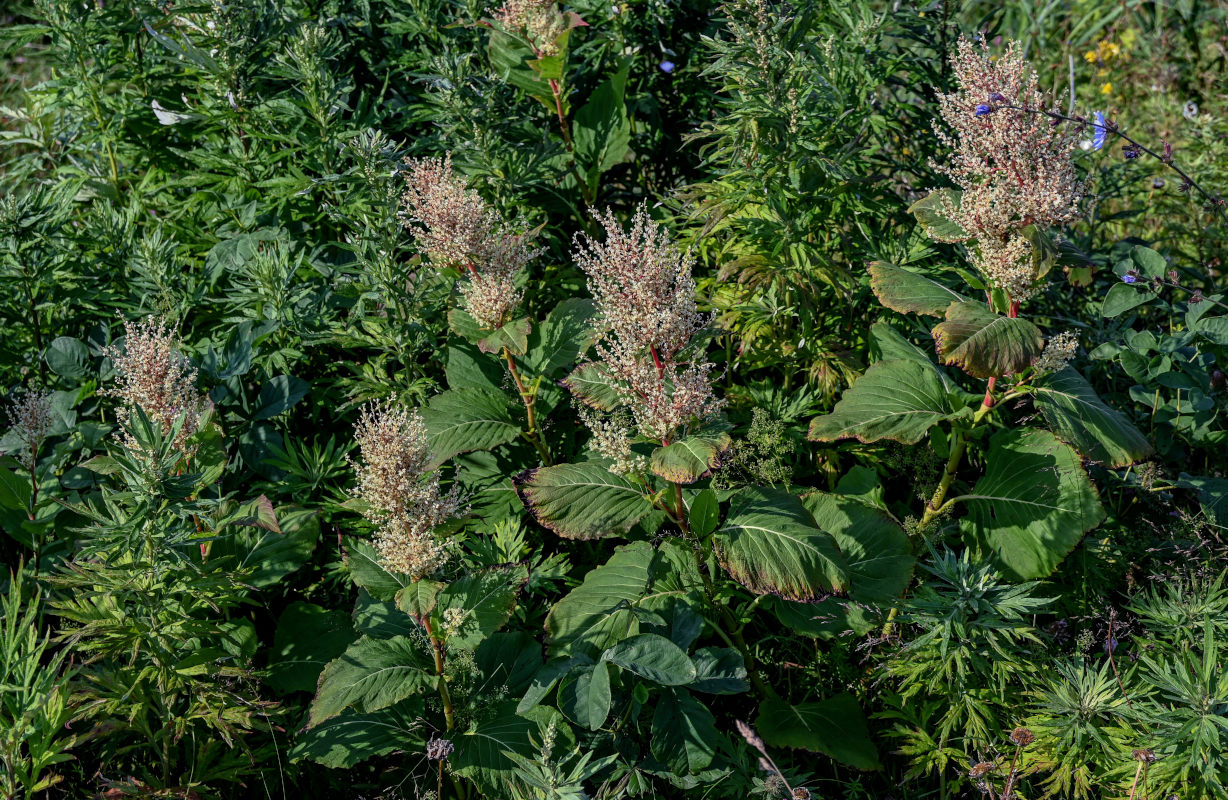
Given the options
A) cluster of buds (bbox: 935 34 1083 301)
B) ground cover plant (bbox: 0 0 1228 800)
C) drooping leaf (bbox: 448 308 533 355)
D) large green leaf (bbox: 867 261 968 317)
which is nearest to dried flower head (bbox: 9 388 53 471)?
ground cover plant (bbox: 0 0 1228 800)

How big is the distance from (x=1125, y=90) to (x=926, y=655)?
200 inches

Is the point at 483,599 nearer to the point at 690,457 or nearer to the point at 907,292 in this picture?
the point at 690,457

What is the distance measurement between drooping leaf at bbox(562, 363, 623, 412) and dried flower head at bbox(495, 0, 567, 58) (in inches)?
54.7

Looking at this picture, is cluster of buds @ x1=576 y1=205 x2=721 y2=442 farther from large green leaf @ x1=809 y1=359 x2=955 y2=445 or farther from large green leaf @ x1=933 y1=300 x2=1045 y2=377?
large green leaf @ x1=933 y1=300 x2=1045 y2=377

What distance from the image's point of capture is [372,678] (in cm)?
268

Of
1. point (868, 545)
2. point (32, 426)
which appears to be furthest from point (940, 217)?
point (32, 426)

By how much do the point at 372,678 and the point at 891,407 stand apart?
1672 millimetres

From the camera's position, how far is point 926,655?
2906 mm

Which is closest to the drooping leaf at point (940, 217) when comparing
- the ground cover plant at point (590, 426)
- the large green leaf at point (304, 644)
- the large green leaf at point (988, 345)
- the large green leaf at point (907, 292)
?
the ground cover plant at point (590, 426)

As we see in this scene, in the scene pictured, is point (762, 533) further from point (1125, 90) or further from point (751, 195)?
point (1125, 90)

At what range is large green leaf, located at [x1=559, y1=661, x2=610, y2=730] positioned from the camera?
2545mm

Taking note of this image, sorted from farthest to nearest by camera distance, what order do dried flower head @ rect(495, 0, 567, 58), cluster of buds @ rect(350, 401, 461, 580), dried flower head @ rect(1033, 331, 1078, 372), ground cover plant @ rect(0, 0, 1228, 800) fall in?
1. dried flower head @ rect(495, 0, 567, 58)
2. dried flower head @ rect(1033, 331, 1078, 372)
3. ground cover plant @ rect(0, 0, 1228, 800)
4. cluster of buds @ rect(350, 401, 461, 580)

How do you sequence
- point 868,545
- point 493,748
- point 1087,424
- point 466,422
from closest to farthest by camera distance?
point 493,748 < point 1087,424 < point 868,545 < point 466,422

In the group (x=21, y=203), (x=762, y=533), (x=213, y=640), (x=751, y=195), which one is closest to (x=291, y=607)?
(x=213, y=640)
